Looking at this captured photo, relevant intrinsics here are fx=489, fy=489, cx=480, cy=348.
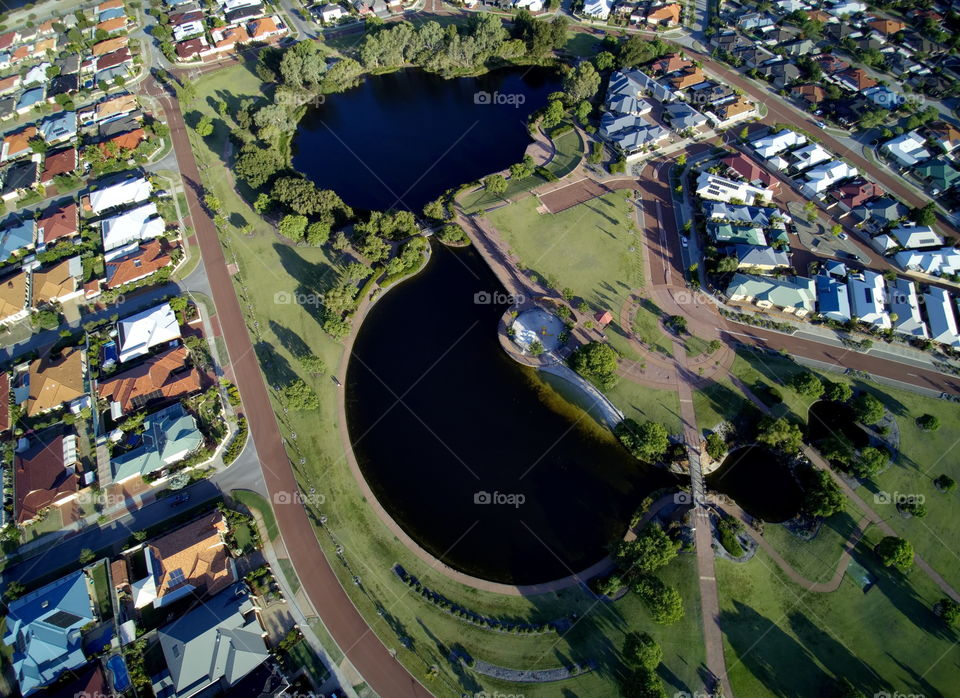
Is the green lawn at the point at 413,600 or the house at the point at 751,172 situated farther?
the house at the point at 751,172

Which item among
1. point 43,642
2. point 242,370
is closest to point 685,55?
point 242,370

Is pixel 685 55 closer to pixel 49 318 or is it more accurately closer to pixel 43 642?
pixel 49 318

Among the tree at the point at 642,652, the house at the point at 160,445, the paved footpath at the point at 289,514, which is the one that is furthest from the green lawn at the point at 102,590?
the tree at the point at 642,652

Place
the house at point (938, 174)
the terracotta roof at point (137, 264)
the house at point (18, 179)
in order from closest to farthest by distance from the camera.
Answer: the terracotta roof at point (137, 264), the house at point (938, 174), the house at point (18, 179)

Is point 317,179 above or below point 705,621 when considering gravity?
above

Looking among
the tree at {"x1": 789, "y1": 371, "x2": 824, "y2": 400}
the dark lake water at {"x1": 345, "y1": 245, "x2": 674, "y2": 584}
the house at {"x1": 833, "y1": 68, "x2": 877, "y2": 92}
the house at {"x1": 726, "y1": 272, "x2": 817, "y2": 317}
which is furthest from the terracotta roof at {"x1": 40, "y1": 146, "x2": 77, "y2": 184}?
the house at {"x1": 833, "y1": 68, "x2": 877, "y2": 92}

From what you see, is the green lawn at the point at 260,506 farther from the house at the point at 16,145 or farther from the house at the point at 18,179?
the house at the point at 16,145

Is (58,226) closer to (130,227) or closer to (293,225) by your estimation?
(130,227)

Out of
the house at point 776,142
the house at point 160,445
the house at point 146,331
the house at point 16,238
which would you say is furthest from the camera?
the house at point 776,142
